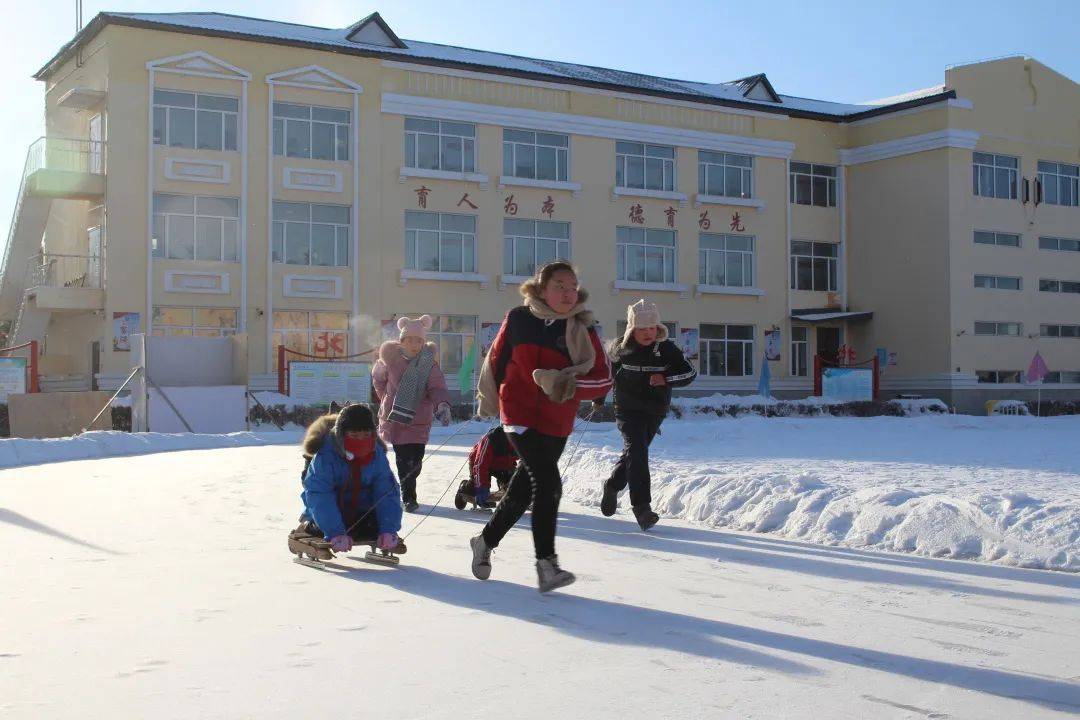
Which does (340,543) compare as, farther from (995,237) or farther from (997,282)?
(995,237)

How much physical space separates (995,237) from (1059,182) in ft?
14.0

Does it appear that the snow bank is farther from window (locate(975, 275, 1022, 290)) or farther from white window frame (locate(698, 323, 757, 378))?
window (locate(975, 275, 1022, 290))

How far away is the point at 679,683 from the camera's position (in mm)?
4277

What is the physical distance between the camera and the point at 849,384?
123 feet

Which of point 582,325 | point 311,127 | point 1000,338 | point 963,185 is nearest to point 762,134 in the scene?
point 963,185

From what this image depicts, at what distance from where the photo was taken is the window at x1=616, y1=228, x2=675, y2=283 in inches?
1610

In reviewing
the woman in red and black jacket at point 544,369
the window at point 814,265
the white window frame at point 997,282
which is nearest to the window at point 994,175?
the white window frame at point 997,282

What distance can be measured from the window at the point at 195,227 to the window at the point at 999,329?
25.6m

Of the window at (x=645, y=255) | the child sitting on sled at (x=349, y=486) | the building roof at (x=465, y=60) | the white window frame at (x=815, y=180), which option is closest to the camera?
the child sitting on sled at (x=349, y=486)

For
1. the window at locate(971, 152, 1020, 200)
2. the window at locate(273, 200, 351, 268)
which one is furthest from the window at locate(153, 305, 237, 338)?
the window at locate(971, 152, 1020, 200)

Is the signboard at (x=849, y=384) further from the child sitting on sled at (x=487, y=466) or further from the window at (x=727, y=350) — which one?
the child sitting on sled at (x=487, y=466)

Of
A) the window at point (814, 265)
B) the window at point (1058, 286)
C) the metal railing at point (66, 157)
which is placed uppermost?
the metal railing at point (66, 157)

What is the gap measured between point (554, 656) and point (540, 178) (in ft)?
116

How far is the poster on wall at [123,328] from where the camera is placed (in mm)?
33062
